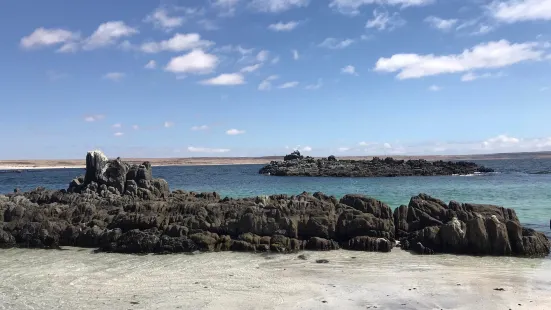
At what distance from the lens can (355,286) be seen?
39.8 feet

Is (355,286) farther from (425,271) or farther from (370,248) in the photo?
(370,248)

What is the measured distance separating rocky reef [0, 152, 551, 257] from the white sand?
2.80 ft

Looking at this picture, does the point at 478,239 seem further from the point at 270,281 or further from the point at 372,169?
the point at 372,169

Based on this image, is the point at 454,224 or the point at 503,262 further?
the point at 454,224

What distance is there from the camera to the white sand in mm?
10797

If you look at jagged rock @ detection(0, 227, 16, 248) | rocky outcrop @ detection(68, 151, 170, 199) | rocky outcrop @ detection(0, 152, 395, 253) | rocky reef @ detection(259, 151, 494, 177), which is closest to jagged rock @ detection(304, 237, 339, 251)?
rocky outcrop @ detection(0, 152, 395, 253)

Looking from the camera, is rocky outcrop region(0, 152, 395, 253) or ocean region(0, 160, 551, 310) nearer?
ocean region(0, 160, 551, 310)

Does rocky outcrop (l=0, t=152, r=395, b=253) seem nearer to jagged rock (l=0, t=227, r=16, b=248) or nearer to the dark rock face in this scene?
jagged rock (l=0, t=227, r=16, b=248)

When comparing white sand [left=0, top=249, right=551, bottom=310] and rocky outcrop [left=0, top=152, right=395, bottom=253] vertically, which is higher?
rocky outcrop [left=0, top=152, right=395, bottom=253]

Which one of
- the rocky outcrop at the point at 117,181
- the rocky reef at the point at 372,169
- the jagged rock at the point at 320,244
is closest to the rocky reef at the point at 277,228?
the jagged rock at the point at 320,244

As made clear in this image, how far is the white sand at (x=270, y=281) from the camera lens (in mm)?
10797

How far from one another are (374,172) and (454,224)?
204 feet

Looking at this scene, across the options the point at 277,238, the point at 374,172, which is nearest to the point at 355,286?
the point at 277,238

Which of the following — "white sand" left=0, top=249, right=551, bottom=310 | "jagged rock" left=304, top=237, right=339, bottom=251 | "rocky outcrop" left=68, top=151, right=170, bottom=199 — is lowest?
"white sand" left=0, top=249, right=551, bottom=310
